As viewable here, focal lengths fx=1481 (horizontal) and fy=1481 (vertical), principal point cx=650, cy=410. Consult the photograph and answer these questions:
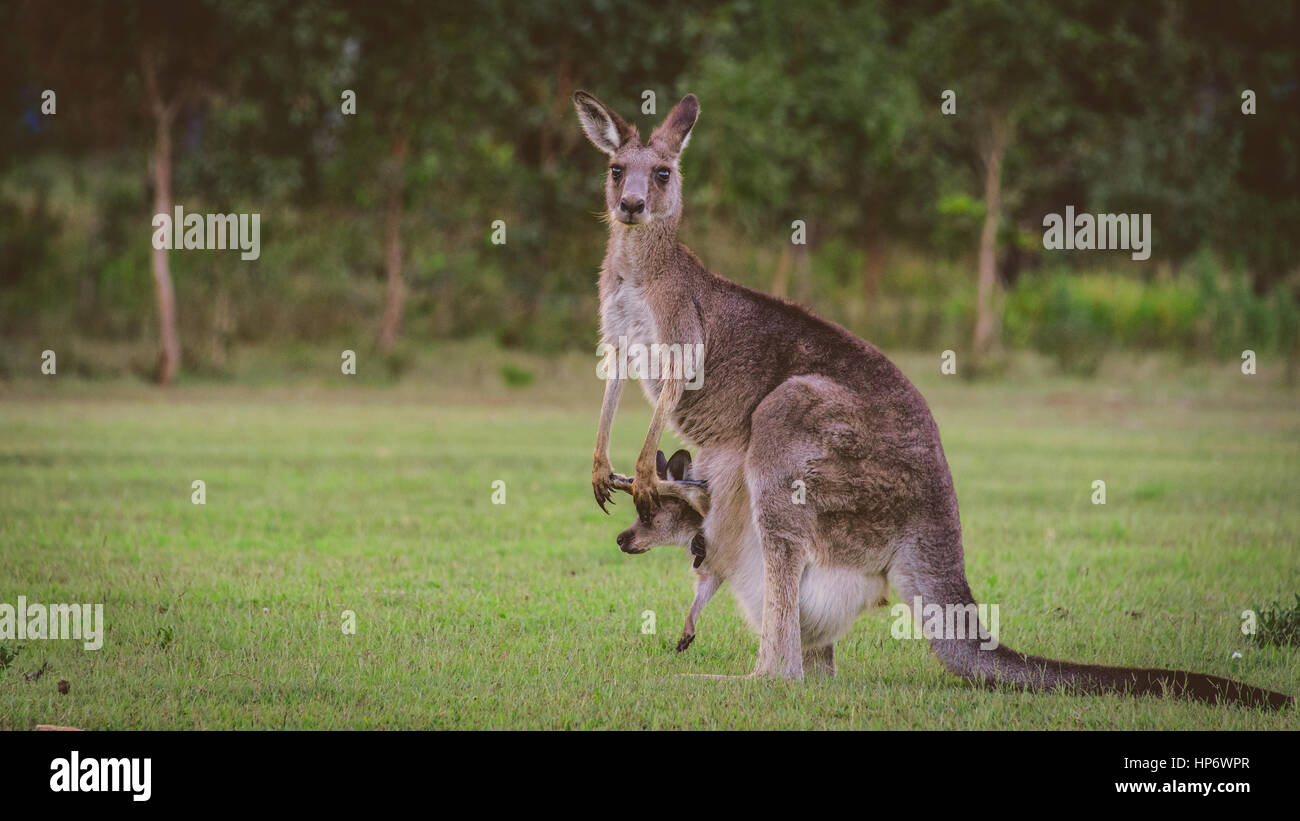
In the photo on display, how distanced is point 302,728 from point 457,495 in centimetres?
683

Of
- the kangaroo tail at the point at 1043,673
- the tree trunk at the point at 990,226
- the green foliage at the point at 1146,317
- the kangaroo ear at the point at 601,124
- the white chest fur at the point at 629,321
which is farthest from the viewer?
the tree trunk at the point at 990,226

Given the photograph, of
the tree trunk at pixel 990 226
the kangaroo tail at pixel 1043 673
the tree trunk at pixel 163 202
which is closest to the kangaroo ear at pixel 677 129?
the kangaroo tail at pixel 1043 673

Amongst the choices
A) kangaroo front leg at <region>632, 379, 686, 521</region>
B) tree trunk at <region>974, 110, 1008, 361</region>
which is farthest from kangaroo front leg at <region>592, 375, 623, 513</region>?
tree trunk at <region>974, 110, 1008, 361</region>

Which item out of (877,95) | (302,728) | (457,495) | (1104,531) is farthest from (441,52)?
(302,728)

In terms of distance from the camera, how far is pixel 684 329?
6.68m

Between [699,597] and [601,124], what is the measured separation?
2266mm

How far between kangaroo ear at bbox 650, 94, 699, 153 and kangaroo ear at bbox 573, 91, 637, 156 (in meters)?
0.14

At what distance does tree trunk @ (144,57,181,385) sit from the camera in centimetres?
2038

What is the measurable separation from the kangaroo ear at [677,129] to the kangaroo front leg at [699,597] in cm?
199

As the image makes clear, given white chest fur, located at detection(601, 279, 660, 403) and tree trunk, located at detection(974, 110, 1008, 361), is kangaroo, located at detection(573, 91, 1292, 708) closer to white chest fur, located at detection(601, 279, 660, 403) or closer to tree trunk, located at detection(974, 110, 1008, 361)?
white chest fur, located at detection(601, 279, 660, 403)

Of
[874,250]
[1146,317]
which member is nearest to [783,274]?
[874,250]

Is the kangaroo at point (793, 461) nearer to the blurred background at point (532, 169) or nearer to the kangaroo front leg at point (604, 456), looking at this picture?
the kangaroo front leg at point (604, 456)

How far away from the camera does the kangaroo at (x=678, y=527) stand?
6.82 meters
